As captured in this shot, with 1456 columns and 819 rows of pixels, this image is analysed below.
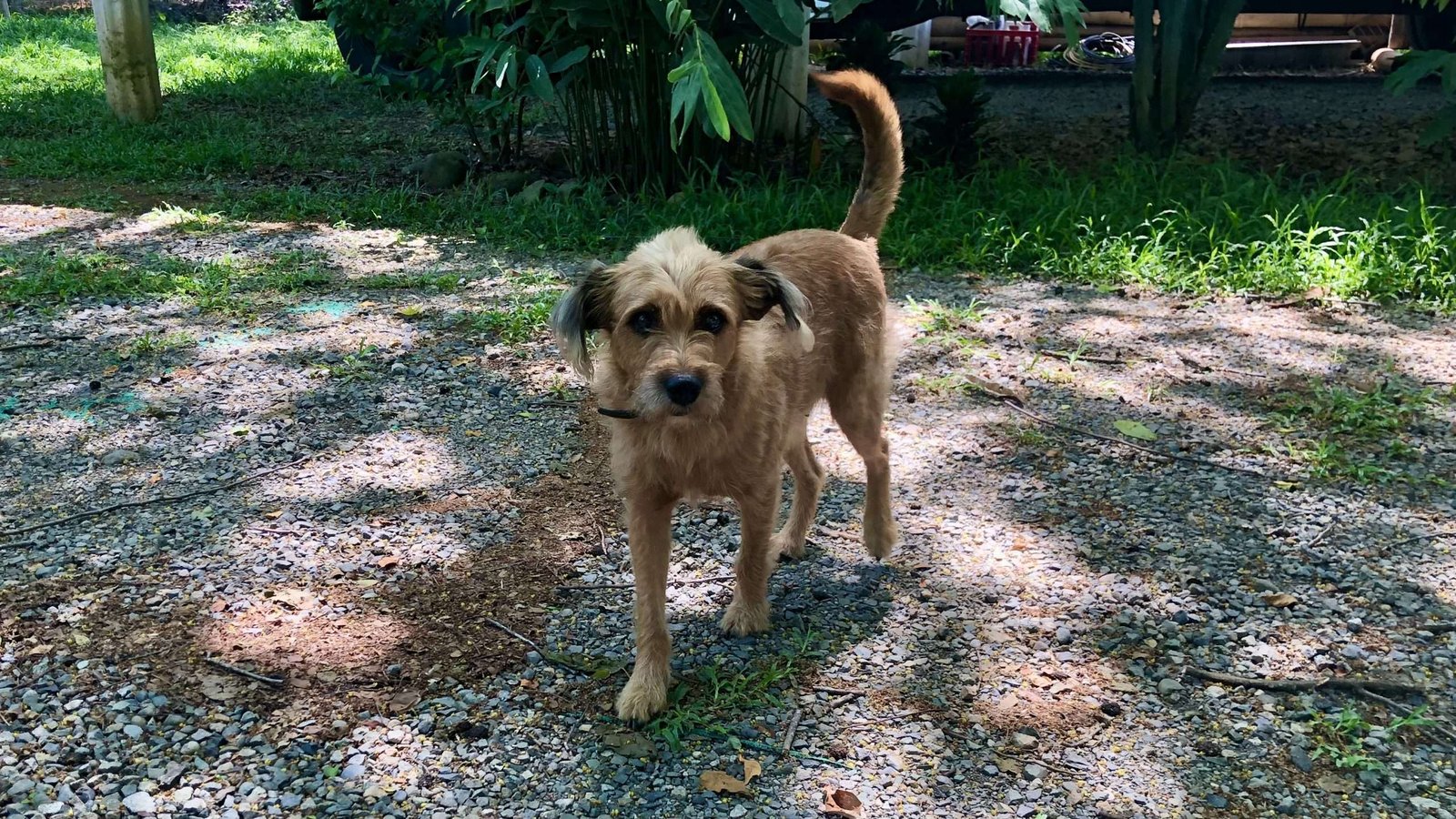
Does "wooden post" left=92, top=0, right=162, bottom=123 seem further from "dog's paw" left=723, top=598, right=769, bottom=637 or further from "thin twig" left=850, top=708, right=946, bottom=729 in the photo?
"thin twig" left=850, top=708, right=946, bottom=729

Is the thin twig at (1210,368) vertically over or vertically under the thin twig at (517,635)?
over

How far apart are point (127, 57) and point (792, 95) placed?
6062 millimetres

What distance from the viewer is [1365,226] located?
659cm

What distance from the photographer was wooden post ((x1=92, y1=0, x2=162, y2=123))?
10.0 meters

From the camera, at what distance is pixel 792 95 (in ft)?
27.6

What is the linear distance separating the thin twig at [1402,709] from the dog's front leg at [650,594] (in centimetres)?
180

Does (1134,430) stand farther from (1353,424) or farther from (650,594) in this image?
(650,594)

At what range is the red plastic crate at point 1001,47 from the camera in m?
12.8

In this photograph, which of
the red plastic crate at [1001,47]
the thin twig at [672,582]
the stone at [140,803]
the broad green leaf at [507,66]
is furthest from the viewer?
the red plastic crate at [1001,47]

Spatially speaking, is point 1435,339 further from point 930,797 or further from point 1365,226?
point 930,797

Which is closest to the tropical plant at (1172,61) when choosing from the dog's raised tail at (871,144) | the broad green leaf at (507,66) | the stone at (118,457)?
the broad green leaf at (507,66)

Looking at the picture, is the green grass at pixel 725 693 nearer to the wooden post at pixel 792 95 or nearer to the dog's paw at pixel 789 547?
the dog's paw at pixel 789 547

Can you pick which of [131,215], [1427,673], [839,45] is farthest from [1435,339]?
[131,215]

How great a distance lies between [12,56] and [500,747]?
14.6 metres
